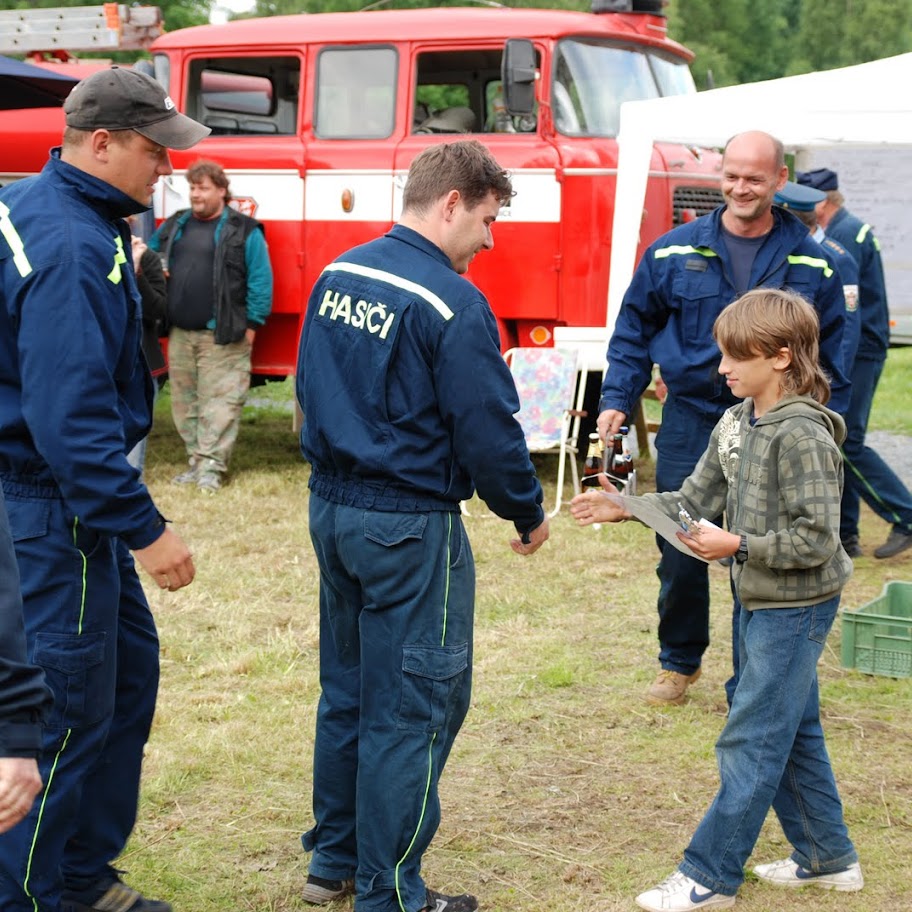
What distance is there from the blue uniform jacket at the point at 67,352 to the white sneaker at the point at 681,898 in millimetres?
1697

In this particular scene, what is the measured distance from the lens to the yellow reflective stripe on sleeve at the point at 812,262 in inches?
187

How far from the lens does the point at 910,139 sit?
7.01 meters

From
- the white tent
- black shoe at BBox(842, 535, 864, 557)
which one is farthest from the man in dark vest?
black shoe at BBox(842, 535, 864, 557)

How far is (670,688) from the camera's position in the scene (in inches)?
211

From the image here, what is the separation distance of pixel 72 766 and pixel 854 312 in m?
5.41

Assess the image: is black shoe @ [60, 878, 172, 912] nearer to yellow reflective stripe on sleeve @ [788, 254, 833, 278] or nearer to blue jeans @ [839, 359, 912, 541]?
yellow reflective stripe on sleeve @ [788, 254, 833, 278]

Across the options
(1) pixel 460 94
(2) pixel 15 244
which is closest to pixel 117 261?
(2) pixel 15 244

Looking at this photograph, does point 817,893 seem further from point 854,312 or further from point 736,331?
point 854,312

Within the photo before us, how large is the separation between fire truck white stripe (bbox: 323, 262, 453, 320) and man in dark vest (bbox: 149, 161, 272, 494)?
5969 millimetres

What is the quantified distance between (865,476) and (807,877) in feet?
14.4

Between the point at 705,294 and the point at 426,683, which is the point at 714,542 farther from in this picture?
the point at 705,294

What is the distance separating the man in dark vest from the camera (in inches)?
364

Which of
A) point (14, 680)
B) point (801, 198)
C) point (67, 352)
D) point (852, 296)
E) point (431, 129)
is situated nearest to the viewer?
point (14, 680)

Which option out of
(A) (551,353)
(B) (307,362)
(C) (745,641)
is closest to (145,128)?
(B) (307,362)
